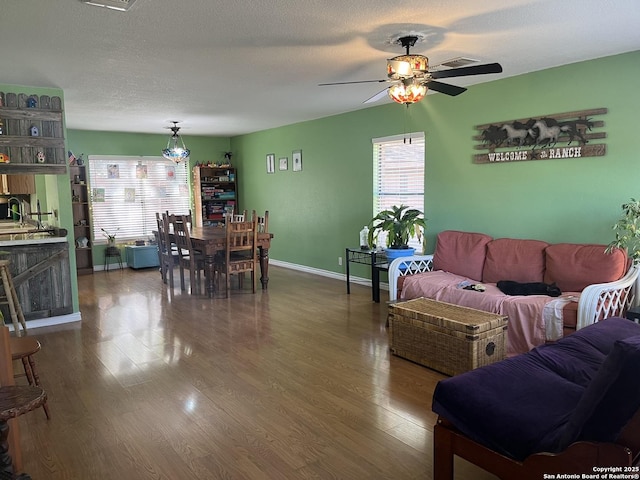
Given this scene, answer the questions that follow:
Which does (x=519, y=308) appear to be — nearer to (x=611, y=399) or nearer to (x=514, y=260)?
(x=514, y=260)

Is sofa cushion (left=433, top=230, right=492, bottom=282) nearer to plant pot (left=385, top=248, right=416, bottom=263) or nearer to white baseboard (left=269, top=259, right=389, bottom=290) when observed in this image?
plant pot (left=385, top=248, right=416, bottom=263)

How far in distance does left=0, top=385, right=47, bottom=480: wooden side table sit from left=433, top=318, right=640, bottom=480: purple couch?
1710 millimetres

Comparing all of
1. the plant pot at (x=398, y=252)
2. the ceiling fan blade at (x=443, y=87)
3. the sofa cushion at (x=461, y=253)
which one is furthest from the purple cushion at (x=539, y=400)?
the plant pot at (x=398, y=252)

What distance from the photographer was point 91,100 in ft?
17.5

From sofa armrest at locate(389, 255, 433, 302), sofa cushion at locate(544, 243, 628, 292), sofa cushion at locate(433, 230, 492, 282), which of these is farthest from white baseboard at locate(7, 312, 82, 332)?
sofa cushion at locate(544, 243, 628, 292)

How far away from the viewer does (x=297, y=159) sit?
7.57m

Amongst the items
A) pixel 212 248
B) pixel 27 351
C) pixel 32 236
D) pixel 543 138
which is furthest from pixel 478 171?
pixel 32 236

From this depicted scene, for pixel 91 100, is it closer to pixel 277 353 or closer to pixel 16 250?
pixel 16 250

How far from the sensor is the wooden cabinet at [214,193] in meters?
8.91

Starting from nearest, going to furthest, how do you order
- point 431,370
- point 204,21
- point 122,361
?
1. point 204,21
2. point 431,370
3. point 122,361

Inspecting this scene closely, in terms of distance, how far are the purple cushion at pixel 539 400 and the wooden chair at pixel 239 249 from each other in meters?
4.06

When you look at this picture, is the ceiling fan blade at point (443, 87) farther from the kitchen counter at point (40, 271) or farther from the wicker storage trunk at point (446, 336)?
the kitchen counter at point (40, 271)

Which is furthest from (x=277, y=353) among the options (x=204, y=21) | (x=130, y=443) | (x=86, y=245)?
(x=86, y=245)

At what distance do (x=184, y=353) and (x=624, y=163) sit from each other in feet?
13.2
